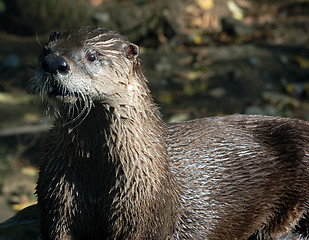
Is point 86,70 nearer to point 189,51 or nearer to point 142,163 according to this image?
point 142,163

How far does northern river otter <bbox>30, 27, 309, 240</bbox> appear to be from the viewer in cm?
230

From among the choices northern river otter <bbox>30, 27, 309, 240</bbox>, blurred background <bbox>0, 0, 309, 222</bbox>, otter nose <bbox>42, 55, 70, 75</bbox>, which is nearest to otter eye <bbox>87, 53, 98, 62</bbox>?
northern river otter <bbox>30, 27, 309, 240</bbox>

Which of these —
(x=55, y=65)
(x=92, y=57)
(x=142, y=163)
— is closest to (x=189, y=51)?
(x=142, y=163)

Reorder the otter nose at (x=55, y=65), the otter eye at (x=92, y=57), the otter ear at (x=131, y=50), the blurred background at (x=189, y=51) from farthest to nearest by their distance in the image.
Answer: the blurred background at (x=189, y=51) < the otter ear at (x=131, y=50) < the otter eye at (x=92, y=57) < the otter nose at (x=55, y=65)

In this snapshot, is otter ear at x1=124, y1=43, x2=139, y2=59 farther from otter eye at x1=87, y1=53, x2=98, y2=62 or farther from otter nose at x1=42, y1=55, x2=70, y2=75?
otter nose at x1=42, y1=55, x2=70, y2=75

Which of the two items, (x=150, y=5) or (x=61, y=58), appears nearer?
(x=61, y=58)

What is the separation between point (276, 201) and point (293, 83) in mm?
3195

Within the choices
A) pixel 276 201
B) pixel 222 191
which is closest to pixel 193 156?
pixel 222 191

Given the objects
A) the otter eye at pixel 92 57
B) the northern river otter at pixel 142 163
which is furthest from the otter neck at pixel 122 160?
the otter eye at pixel 92 57

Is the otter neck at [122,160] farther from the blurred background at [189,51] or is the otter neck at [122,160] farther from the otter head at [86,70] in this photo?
the blurred background at [189,51]

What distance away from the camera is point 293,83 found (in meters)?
5.91

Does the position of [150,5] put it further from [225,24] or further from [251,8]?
[251,8]

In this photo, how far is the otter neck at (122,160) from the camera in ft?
7.89

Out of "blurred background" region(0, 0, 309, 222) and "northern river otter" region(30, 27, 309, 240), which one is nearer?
"northern river otter" region(30, 27, 309, 240)
